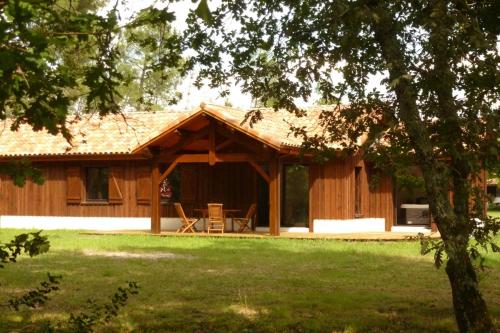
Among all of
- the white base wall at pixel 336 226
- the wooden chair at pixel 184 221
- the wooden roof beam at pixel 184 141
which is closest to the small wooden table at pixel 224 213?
the wooden chair at pixel 184 221

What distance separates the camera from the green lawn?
24.5 feet

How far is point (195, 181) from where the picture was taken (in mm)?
21344

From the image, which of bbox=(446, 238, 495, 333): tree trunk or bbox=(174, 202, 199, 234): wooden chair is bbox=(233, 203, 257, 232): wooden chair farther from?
bbox=(446, 238, 495, 333): tree trunk

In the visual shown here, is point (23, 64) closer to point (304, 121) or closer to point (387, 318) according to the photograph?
point (387, 318)

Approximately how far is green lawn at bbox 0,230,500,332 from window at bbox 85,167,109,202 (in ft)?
21.4

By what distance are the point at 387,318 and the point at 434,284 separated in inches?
113

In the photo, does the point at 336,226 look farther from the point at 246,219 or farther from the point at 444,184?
the point at 444,184

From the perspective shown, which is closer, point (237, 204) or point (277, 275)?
point (277, 275)

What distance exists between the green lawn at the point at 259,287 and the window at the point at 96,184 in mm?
6533

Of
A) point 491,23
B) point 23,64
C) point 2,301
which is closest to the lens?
point 23,64

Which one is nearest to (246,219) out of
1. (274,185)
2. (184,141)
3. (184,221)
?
(274,185)

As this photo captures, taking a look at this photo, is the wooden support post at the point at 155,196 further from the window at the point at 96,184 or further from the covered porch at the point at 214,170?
the window at the point at 96,184

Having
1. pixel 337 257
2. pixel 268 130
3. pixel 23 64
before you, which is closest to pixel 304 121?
pixel 268 130

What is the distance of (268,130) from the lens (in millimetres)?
18922
